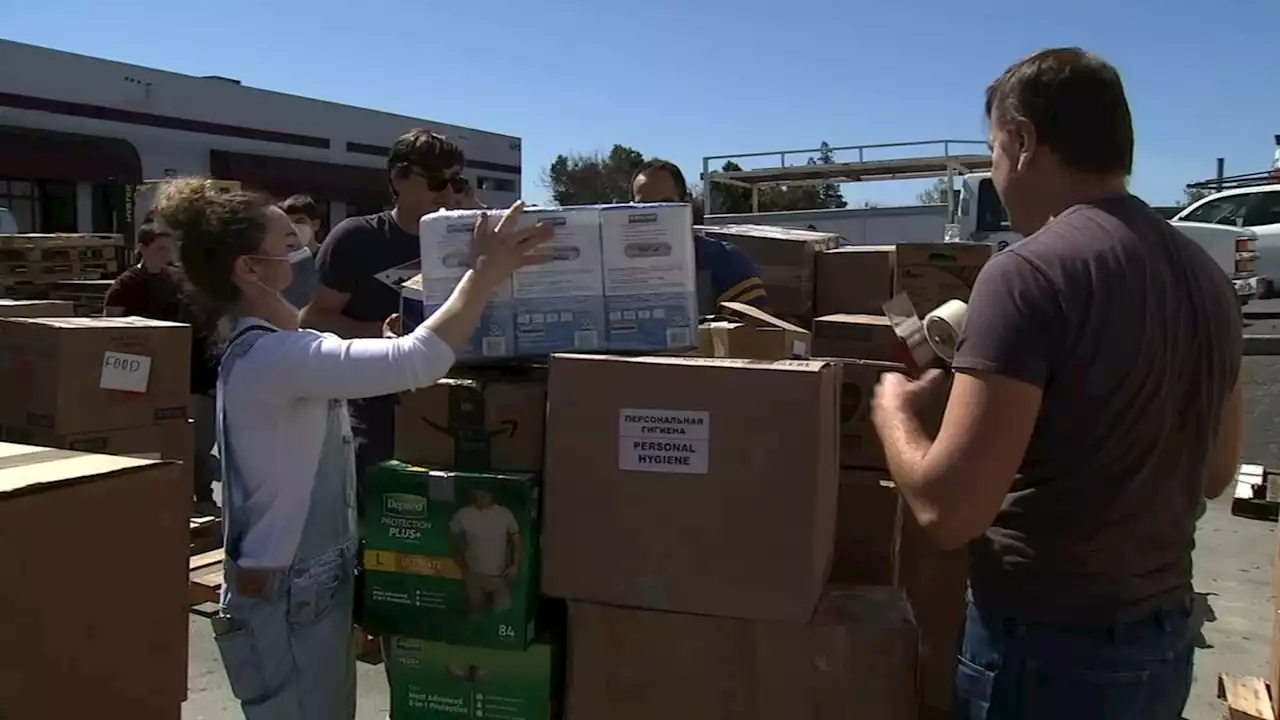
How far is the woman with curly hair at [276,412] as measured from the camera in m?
1.82

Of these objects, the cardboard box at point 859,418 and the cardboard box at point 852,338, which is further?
the cardboard box at point 852,338

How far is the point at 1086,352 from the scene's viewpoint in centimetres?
141

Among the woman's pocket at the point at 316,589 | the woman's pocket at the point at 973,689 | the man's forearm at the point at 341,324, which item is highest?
the man's forearm at the point at 341,324

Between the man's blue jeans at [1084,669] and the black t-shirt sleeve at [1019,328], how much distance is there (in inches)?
15.1

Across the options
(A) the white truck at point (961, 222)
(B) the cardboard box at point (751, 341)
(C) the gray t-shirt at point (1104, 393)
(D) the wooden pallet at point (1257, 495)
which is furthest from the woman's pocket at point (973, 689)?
(A) the white truck at point (961, 222)

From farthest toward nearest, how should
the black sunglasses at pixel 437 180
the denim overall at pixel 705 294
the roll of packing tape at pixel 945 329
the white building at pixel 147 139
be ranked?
the white building at pixel 147 139 < the denim overall at pixel 705 294 < the black sunglasses at pixel 437 180 < the roll of packing tape at pixel 945 329

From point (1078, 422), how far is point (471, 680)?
1.30 metres

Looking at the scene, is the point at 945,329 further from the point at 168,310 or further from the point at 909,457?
the point at 168,310

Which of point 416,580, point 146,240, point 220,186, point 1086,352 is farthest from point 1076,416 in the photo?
point 146,240

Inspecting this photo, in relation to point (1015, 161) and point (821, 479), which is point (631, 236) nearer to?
point (821, 479)

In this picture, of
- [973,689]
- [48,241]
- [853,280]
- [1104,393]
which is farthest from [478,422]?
[48,241]

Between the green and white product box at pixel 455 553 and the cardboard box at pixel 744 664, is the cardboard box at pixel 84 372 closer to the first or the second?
the green and white product box at pixel 455 553

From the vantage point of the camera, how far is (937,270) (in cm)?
371

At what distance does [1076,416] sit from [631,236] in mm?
938
